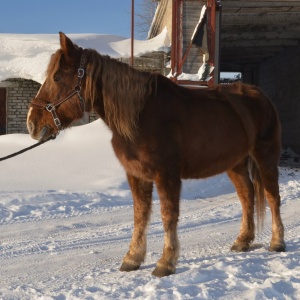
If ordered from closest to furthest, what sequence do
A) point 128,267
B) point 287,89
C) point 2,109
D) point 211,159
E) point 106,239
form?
point 128,267 → point 211,159 → point 106,239 → point 2,109 → point 287,89

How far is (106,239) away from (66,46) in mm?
2540

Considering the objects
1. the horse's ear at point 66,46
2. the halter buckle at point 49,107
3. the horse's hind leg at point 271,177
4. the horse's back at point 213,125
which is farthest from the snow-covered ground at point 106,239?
the horse's ear at point 66,46

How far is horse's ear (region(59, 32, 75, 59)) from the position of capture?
11.3 ft

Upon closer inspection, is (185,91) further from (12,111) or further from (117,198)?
(12,111)

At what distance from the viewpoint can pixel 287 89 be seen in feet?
67.0

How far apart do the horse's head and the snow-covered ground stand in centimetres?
124

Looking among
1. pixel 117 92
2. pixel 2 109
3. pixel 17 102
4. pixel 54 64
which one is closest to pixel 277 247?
pixel 117 92

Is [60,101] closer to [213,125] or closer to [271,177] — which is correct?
[213,125]

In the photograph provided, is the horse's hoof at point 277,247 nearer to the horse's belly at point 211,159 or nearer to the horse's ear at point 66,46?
the horse's belly at point 211,159

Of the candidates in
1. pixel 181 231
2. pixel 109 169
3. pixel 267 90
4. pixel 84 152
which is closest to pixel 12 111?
pixel 84 152

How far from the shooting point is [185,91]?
4055 mm

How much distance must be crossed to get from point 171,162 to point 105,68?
3.02 feet

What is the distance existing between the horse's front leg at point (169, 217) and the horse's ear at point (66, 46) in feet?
3.96

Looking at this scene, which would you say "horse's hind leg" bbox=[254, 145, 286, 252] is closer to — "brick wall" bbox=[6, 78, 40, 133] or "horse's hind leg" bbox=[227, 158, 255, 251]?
"horse's hind leg" bbox=[227, 158, 255, 251]
